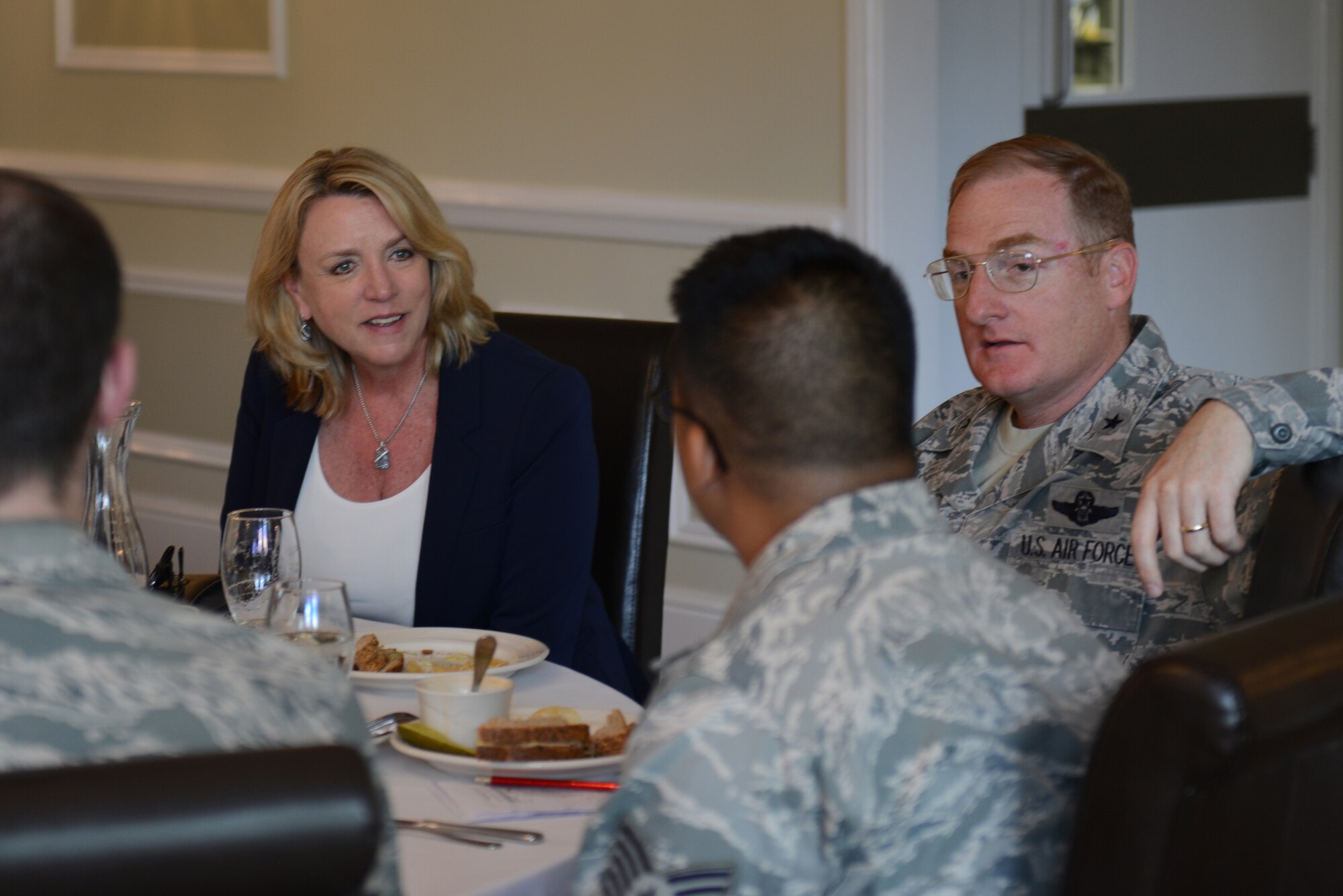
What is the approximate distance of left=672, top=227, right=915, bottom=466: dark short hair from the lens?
1028 mm

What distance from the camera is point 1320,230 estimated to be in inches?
170

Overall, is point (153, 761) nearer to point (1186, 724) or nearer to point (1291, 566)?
point (1186, 724)

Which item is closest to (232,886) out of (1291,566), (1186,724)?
(1186,724)

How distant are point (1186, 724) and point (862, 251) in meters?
0.40

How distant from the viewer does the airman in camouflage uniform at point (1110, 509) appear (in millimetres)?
1711

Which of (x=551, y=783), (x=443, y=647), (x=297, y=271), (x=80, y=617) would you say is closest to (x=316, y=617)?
(x=551, y=783)

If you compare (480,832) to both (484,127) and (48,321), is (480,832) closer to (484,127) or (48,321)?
(48,321)

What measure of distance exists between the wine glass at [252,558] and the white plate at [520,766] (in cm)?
33

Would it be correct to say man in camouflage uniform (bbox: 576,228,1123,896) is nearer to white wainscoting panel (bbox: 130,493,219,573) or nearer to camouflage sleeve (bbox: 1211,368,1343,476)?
camouflage sleeve (bbox: 1211,368,1343,476)

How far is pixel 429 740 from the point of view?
4.50ft

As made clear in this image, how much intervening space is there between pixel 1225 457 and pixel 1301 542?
4.3 inches

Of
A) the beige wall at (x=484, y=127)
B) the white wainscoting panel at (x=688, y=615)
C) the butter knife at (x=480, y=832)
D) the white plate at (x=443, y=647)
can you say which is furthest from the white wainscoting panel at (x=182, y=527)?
the butter knife at (x=480, y=832)

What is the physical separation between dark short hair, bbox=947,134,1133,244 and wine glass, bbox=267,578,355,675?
42.6 inches

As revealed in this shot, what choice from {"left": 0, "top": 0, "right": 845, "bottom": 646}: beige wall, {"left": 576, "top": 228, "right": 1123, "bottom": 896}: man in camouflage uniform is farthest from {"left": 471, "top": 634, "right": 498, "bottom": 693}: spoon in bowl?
{"left": 0, "top": 0, "right": 845, "bottom": 646}: beige wall
